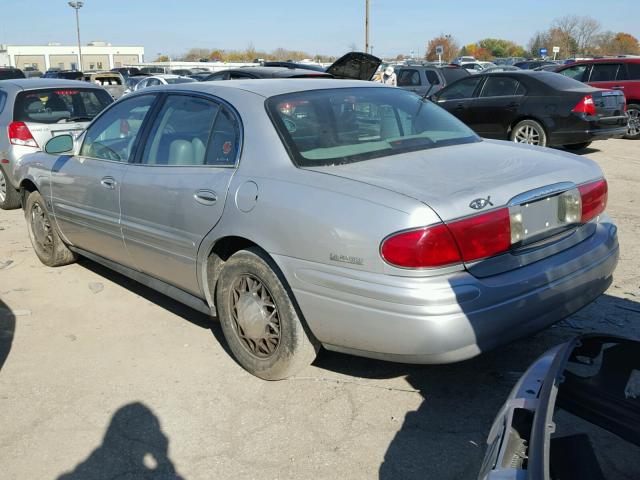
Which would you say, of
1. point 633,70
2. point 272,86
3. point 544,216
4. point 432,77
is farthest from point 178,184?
point 432,77

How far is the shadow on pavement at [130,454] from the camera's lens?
2.88 m

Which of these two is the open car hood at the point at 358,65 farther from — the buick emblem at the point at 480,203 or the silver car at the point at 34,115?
the buick emblem at the point at 480,203

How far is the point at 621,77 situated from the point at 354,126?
1187 cm

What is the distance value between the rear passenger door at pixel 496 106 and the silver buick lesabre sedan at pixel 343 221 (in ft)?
23.6

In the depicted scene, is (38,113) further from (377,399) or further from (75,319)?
(377,399)

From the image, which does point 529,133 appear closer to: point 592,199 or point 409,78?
point 409,78

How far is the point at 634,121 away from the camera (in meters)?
13.5

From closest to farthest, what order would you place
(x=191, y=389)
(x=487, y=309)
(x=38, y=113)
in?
(x=487, y=309)
(x=191, y=389)
(x=38, y=113)

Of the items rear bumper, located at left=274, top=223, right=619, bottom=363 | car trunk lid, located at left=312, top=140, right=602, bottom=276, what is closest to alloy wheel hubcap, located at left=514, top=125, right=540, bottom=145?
car trunk lid, located at left=312, top=140, right=602, bottom=276

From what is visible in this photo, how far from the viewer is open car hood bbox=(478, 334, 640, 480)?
5.82ft

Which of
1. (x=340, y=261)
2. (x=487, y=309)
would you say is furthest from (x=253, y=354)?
(x=487, y=309)

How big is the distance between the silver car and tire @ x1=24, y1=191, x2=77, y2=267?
7.54 ft

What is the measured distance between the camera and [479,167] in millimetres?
3312

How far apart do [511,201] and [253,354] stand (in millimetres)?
1648
